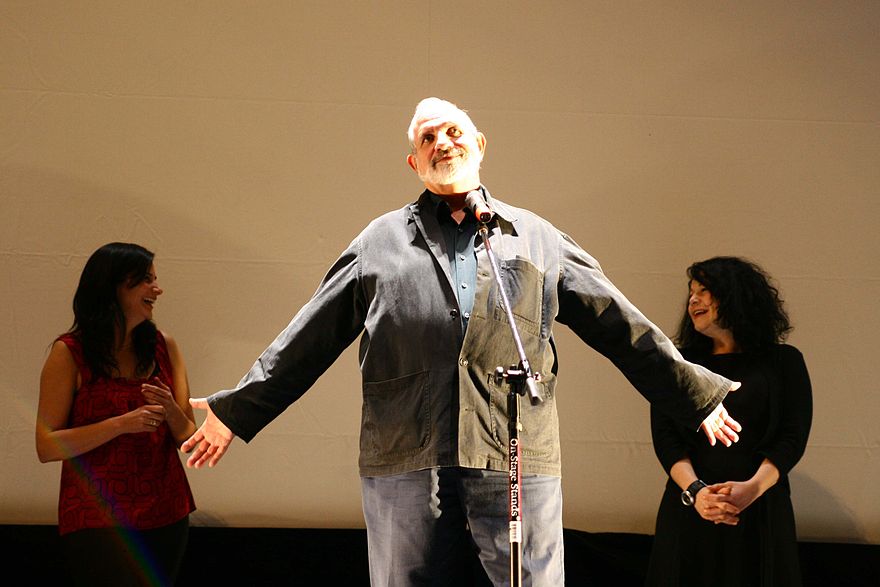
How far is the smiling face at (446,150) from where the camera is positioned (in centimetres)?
209

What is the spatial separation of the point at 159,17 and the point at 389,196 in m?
1.24

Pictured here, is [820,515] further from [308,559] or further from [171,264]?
[171,264]

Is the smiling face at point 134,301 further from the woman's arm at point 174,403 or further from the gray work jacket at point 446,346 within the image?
the gray work jacket at point 446,346

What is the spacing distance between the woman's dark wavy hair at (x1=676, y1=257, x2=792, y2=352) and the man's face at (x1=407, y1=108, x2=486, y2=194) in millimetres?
1350

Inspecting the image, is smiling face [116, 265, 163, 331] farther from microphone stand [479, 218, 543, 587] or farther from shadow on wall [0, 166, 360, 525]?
microphone stand [479, 218, 543, 587]

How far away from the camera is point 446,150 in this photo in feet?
6.85

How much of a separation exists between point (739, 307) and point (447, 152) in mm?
1471

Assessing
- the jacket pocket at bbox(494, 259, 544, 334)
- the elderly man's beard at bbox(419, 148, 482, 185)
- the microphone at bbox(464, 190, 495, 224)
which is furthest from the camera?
the elderly man's beard at bbox(419, 148, 482, 185)

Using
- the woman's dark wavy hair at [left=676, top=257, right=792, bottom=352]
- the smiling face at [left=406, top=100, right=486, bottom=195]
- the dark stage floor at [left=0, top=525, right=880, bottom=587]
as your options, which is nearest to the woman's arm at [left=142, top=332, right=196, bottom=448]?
the dark stage floor at [left=0, top=525, right=880, bottom=587]

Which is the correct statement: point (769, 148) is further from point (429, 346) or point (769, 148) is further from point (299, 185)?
point (429, 346)

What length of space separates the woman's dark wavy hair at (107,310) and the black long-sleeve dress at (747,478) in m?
1.70

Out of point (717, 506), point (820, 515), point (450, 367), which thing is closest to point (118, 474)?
point (450, 367)

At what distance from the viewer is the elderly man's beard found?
2082mm

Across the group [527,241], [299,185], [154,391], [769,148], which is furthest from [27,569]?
[769,148]
